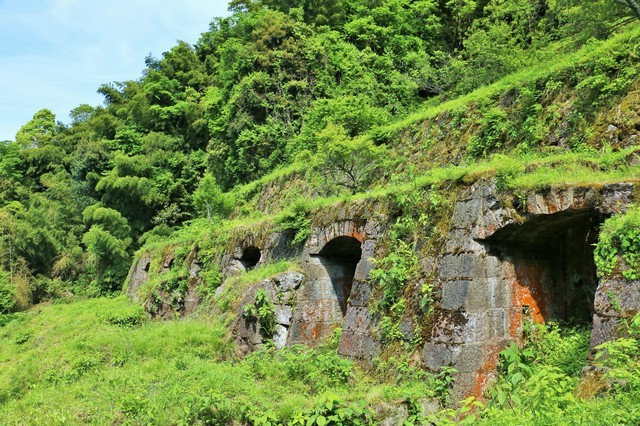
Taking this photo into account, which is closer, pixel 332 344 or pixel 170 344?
pixel 332 344

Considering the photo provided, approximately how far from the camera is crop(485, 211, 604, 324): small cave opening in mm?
7121

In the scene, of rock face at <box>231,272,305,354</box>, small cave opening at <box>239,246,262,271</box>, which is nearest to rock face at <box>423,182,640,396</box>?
rock face at <box>231,272,305,354</box>

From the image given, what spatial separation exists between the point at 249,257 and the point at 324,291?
4.36m

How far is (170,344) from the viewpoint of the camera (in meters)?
11.2

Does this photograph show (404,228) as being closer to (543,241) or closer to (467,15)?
(543,241)

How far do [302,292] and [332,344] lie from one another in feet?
4.77

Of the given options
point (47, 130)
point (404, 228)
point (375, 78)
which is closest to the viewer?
point (404, 228)

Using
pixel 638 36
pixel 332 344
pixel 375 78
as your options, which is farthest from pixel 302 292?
pixel 375 78

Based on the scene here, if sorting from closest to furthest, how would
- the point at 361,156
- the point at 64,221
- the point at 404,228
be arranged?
the point at 404,228 → the point at 361,156 → the point at 64,221

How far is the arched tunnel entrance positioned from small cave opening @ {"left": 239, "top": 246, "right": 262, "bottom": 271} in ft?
11.5

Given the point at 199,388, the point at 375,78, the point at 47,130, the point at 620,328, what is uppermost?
the point at 47,130

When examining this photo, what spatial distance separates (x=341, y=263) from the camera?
451 inches

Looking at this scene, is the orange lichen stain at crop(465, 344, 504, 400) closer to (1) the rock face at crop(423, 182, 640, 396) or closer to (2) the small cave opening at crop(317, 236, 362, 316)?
(1) the rock face at crop(423, 182, 640, 396)

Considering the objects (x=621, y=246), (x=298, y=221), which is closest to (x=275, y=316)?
(x=298, y=221)
